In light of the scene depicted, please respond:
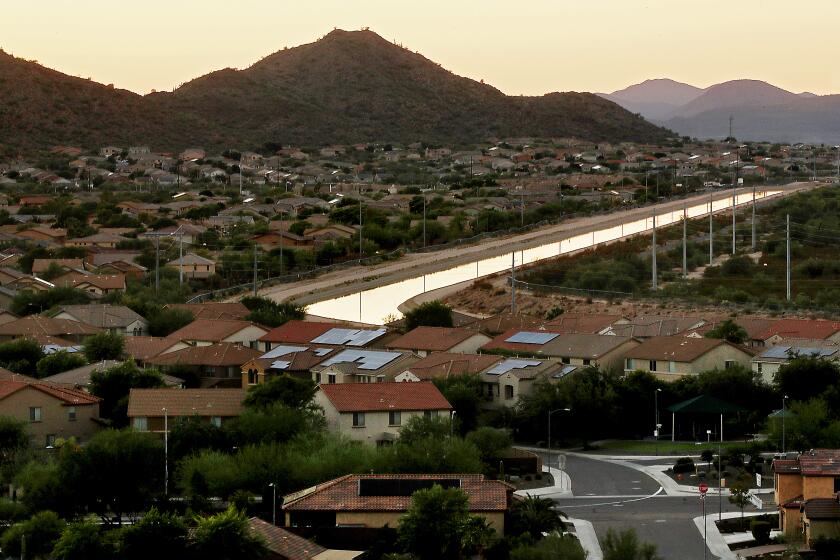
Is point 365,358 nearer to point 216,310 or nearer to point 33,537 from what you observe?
point 216,310

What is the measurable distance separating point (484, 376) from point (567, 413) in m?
3.58

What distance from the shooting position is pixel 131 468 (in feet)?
110

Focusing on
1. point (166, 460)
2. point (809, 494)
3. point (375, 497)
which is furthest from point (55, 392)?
point (809, 494)

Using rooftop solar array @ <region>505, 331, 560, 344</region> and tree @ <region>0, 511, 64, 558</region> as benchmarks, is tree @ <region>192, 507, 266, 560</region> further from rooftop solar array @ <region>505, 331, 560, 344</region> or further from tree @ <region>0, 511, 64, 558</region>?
rooftop solar array @ <region>505, 331, 560, 344</region>

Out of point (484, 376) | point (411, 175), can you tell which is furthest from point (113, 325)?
point (411, 175)

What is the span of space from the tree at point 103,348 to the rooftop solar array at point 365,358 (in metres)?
6.20

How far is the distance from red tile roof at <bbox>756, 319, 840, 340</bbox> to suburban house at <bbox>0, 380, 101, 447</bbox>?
20.8m

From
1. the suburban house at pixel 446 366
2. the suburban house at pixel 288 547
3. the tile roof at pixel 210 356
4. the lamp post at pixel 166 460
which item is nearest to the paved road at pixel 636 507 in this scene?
the suburban house at pixel 288 547

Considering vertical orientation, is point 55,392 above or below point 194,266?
below

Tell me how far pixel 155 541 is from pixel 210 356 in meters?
24.1

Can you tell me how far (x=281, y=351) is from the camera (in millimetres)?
52188

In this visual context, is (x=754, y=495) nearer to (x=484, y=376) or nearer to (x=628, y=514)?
(x=628, y=514)

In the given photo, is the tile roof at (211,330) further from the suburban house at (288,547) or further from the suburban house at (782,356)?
A: the suburban house at (288,547)

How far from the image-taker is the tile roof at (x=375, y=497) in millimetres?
30266
